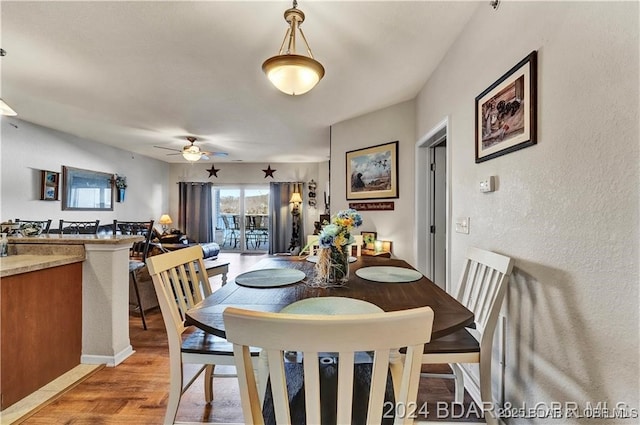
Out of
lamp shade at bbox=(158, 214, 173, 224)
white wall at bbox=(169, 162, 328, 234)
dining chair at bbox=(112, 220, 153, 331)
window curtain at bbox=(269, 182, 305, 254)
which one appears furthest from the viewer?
white wall at bbox=(169, 162, 328, 234)

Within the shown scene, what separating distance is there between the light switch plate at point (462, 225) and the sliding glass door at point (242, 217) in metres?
6.79

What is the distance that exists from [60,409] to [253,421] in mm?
1879

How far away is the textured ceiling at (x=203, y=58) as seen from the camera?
2.00 meters

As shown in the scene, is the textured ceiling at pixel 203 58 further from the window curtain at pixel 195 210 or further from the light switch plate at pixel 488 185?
the window curtain at pixel 195 210

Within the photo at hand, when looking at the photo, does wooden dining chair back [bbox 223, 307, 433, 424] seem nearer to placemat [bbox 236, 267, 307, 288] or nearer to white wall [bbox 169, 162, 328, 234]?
placemat [bbox 236, 267, 307, 288]

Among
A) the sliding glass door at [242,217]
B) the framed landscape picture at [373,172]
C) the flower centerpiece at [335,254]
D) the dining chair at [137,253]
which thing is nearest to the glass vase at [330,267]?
the flower centerpiece at [335,254]

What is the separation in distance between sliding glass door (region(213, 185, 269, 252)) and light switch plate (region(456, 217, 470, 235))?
6786 millimetres

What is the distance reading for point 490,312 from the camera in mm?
1457

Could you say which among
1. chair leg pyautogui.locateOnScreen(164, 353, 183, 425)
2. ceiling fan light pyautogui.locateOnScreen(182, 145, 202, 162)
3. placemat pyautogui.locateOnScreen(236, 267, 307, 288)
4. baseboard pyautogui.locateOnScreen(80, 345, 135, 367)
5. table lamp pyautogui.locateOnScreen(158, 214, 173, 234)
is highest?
ceiling fan light pyautogui.locateOnScreen(182, 145, 202, 162)

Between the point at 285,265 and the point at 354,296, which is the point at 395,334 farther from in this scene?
the point at 285,265

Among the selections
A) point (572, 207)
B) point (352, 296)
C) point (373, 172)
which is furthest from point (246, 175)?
point (572, 207)

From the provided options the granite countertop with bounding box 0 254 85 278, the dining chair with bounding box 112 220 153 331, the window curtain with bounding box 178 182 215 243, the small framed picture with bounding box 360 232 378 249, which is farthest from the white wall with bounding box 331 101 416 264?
the window curtain with bounding box 178 182 215 243

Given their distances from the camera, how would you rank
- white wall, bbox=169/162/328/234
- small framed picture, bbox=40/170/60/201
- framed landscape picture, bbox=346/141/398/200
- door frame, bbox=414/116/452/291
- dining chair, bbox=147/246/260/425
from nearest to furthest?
dining chair, bbox=147/246/260/425, door frame, bbox=414/116/452/291, framed landscape picture, bbox=346/141/398/200, small framed picture, bbox=40/170/60/201, white wall, bbox=169/162/328/234

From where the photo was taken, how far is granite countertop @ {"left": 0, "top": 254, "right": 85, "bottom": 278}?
1.81 m
